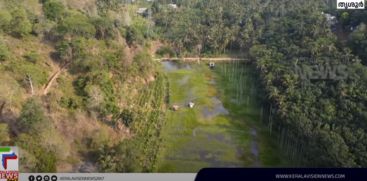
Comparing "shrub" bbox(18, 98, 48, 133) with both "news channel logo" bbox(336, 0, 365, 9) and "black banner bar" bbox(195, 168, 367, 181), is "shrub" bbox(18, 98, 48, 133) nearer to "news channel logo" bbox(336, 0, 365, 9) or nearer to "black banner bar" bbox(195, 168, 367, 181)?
"black banner bar" bbox(195, 168, 367, 181)

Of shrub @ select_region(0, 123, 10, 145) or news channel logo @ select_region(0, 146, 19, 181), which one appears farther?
shrub @ select_region(0, 123, 10, 145)

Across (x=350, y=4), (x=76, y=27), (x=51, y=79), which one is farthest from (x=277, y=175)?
(x=76, y=27)

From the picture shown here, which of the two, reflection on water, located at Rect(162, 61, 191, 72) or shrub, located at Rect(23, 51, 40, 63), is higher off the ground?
shrub, located at Rect(23, 51, 40, 63)

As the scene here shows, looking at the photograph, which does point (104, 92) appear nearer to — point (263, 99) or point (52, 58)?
point (52, 58)

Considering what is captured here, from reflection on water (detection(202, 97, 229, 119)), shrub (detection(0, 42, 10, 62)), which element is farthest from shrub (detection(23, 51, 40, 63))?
reflection on water (detection(202, 97, 229, 119))

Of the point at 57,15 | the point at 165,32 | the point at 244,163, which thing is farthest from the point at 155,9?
the point at 244,163

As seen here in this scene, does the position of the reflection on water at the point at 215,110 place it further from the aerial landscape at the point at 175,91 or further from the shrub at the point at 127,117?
the shrub at the point at 127,117

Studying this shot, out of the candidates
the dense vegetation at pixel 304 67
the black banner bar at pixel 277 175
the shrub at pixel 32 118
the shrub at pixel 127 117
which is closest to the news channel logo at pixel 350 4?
the dense vegetation at pixel 304 67
